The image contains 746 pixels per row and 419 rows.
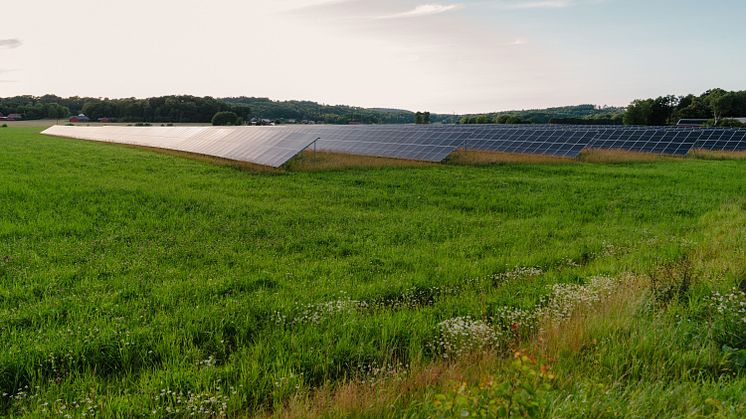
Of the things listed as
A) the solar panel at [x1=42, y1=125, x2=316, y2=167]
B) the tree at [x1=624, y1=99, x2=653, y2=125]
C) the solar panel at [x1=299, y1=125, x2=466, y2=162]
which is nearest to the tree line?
the tree at [x1=624, y1=99, x2=653, y2=125]

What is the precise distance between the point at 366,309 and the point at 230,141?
27.1 metres

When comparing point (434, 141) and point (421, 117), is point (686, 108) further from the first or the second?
point (434, 141)

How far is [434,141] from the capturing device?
32.8m

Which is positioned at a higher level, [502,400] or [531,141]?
[531,141]

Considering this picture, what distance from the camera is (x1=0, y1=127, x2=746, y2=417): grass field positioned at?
3938 millimetres

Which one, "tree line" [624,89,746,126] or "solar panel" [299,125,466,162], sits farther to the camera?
"tree line" [624,89,746,126]

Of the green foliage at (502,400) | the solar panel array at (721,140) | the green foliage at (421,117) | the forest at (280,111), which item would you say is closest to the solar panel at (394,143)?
the solar panel array at (721,140)

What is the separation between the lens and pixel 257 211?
488 inches

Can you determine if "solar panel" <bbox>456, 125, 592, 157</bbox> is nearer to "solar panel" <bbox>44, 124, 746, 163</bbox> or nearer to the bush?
"solar panel" <bbox>44, 124, 746, 163</bbox>

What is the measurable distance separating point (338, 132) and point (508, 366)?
137 feet

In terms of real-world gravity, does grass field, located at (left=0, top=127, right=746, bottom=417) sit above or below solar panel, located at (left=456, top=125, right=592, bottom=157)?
below

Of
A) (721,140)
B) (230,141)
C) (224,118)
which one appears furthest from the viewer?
(224,118)

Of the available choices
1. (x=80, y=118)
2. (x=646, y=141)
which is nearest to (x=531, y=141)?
(x=646, y=141)

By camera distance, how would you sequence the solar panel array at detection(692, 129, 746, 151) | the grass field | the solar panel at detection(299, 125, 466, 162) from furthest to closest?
1. the solar panel array at detection(692, 129, 746, 151)
2. the solar panel at detection(299, 125, 466, 162)
3. the grass field
